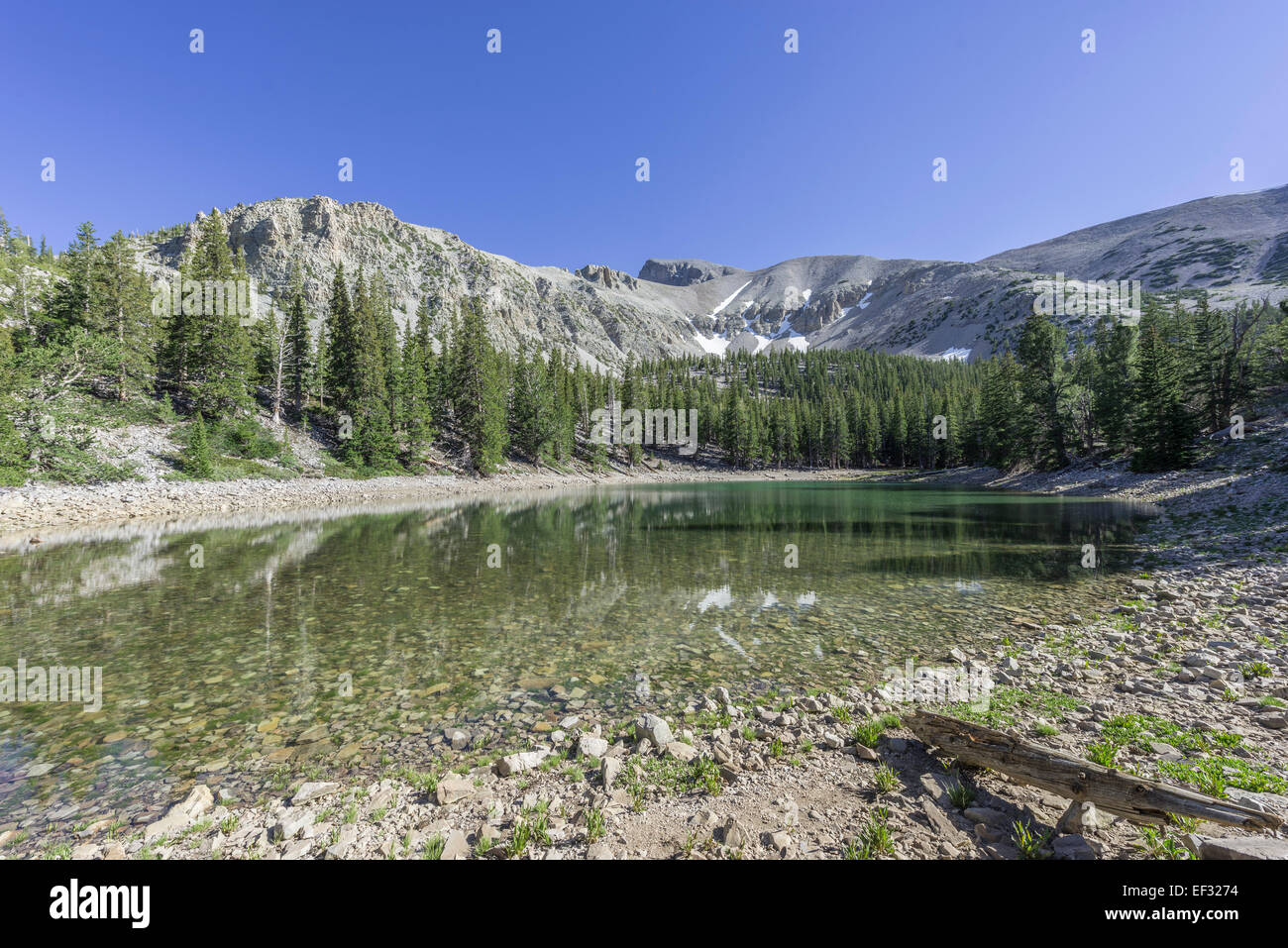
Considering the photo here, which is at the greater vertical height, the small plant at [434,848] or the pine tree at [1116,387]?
the pine tree at [1116,387]

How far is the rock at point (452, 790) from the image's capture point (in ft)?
16.8

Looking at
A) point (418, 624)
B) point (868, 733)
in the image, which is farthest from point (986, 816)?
point (418, 624)

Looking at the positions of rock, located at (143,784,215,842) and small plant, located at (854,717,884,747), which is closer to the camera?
rock, located at (143,784,215,842)

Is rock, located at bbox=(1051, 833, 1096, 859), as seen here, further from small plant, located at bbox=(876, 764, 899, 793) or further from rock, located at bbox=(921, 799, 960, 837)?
small plant, located at bbox=(876, 764, 899, 793)

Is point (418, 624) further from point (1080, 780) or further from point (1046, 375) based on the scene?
point (1046, 375)

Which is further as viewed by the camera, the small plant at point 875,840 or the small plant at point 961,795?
the small plant at point 961,795

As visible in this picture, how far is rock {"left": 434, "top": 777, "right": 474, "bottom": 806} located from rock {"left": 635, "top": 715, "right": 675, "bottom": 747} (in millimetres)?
2196

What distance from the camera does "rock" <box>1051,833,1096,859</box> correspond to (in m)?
3.62

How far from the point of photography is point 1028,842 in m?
3.82

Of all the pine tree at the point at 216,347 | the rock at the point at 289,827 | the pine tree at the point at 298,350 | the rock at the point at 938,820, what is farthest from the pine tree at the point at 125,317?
the rock at the point at 938,820

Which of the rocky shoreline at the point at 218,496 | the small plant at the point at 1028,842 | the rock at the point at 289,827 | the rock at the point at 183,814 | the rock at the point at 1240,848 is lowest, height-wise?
the rock at the point at 183,814

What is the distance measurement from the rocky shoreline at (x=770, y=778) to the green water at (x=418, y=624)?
0.66 meters

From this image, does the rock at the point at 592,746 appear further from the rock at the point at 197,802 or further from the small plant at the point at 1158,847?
the small plant at the point at 1158,847

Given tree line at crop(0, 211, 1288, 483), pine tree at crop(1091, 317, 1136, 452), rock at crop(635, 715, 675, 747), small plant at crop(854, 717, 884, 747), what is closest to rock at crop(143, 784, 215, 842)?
rock at crop(635, 715, 675, 747)
